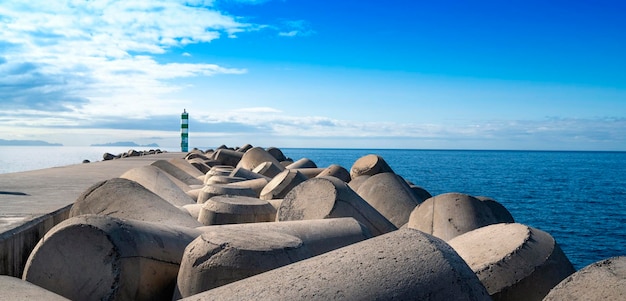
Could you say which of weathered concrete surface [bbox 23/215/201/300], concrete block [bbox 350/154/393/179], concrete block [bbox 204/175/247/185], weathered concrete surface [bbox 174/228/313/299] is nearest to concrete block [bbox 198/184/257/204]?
concrete block [bbox 204/175/247/185]

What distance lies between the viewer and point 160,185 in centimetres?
744

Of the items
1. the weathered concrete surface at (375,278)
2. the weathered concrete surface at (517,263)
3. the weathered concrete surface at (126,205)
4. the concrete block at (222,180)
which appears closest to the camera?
the weathered concrete surface at (375,278)

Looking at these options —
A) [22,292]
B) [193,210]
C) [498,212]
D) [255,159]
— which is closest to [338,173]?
[255,159]

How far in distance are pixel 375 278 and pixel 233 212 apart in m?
3.39

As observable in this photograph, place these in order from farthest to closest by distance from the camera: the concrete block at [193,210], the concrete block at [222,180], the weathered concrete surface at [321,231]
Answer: the concrete block at [222,180], the concrete block at [193,210], the weathered concrete surface at [321,231]

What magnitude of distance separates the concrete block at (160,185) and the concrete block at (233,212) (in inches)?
54.3

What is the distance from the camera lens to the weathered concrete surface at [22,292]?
2943 mm

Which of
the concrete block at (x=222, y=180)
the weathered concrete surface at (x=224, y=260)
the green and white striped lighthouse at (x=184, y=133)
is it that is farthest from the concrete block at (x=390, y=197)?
the green and white striped lighthouse at (x=184, y=133)

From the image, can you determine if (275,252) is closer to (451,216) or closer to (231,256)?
(231,256)

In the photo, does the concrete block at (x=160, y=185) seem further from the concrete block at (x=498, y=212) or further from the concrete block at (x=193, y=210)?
A: the concrete block at (x=498, y=212)

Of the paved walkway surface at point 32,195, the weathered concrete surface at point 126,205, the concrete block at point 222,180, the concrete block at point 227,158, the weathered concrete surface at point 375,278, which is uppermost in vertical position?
the weathered concrete surface at point 375,278

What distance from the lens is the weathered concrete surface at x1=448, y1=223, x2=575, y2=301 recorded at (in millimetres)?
3541

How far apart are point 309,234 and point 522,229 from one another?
1425mm

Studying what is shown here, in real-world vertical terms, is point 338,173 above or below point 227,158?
above
